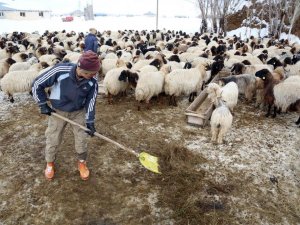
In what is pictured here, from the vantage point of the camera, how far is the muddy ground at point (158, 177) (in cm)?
378

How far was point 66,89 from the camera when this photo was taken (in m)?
3.68

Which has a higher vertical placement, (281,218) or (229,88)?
(229,88)

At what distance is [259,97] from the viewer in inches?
298

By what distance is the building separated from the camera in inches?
1860

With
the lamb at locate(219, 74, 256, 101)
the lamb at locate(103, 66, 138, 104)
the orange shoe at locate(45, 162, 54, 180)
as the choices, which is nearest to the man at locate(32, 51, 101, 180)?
the orange shoe at locate(45, 162, 54, 180)

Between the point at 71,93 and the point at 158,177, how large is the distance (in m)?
1.97

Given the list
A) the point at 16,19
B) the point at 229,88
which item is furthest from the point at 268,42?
the point at 16,19

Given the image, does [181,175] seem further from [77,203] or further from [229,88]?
[229,88]

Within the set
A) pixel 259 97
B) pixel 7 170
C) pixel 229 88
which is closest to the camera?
pixel 7 170

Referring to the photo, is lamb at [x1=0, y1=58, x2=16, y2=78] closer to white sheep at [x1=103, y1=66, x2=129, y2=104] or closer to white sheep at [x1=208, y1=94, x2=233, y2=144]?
white sheep at [x1=103, y1=66, x2=129, y2=104]

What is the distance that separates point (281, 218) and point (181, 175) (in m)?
1.57

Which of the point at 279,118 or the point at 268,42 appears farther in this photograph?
the point at 268,42

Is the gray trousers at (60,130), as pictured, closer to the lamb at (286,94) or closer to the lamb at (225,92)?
the lamb at (225,92)

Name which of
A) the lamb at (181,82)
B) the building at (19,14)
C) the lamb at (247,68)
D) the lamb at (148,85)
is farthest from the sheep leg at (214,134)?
the building at (19,14)
